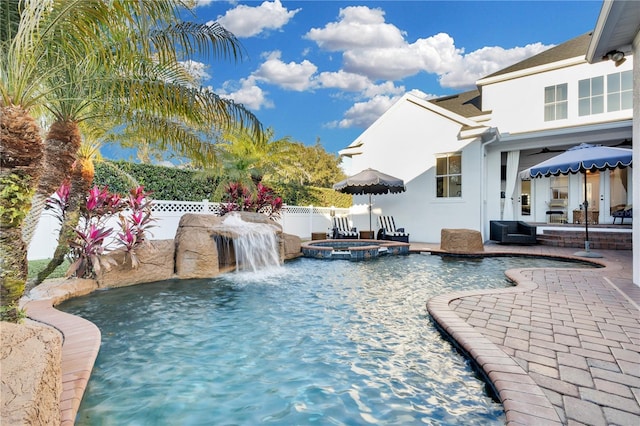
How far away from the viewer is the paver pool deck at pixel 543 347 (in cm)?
237

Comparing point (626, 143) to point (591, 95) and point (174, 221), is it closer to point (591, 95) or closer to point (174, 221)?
point (591, 95)

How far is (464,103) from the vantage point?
19.0 metres

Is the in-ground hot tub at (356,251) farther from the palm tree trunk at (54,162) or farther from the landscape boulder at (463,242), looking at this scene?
the palm tree trunk at (54,162)

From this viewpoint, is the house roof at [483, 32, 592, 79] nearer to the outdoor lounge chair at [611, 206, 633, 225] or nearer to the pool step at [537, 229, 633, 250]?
the outdoor lounge chair at [611, 206, 633, 225]

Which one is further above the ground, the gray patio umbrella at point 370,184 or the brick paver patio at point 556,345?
the gray patio umbrella at point 370,184

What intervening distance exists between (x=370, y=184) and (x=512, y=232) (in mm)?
6157

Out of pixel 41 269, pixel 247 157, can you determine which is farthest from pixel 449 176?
pixel 41 269

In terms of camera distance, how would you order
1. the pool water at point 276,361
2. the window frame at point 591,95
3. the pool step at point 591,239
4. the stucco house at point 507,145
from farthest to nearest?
the window frame at point 591,95
the stucco house at point 507,145
the pool step at point 591,239
the pool water at point 276,361

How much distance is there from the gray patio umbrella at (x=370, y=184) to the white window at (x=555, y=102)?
878 centimetres

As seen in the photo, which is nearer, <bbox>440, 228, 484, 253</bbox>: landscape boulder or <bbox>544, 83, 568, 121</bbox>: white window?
<bbox>440, 228, 484, 253</bbox>: landscape boulder

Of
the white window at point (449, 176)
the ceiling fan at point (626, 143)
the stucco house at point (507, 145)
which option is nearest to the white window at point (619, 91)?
the stucco house at point (507, 145)

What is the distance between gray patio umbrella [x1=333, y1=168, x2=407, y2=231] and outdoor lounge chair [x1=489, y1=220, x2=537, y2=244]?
4.10 metres

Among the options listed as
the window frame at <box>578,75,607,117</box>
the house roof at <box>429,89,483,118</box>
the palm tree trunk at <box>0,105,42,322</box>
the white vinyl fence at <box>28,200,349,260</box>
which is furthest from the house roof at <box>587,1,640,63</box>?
the house roof at <box>429,89,483,118</box>

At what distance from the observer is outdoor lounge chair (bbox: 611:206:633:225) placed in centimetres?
1334
